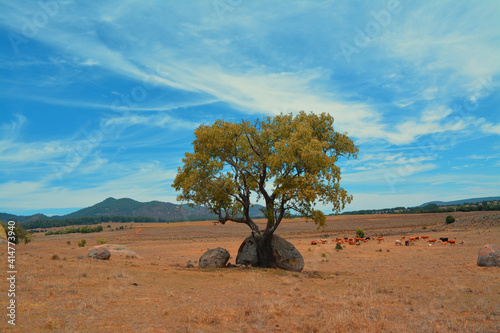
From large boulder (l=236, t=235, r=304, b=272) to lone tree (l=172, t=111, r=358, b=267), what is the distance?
53 centimetres

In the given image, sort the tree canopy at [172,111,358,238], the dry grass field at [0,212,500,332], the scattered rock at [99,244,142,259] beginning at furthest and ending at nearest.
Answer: the scattered rock at [99,244,142,259] → the tree canopy at [172,111,358,238] → the dry grass field at [0,212,500,332]

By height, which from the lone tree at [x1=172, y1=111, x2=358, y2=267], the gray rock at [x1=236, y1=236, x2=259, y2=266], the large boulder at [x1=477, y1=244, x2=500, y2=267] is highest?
the lone tree at [x1=172, y1=111, x2=358, y2=267]

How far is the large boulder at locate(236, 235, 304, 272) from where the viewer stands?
23.8 metres

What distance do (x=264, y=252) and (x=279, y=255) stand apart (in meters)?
1.36

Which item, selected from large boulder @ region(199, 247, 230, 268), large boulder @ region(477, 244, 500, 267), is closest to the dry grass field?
large boulder @ region(477, 244, 500, 267)

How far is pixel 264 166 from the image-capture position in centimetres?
2355

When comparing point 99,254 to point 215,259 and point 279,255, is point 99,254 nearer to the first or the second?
point 215,259

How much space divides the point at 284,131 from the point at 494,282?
15400 mm

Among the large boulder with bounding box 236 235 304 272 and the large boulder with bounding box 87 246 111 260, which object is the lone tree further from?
the large boulder with bounding box 87 246 111 260

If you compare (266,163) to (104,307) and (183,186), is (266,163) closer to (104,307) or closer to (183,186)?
(183,186)

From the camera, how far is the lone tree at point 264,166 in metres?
21.0

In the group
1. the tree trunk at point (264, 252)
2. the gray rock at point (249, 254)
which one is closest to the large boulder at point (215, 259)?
the gray rock at point (249, 254)

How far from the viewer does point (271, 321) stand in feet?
32.9

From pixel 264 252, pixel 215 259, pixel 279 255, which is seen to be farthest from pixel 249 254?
pixel 215 259
